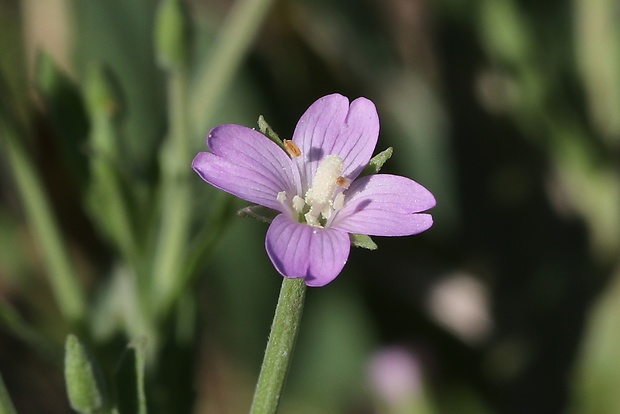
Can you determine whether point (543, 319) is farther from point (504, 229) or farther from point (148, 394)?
point (148, 394)

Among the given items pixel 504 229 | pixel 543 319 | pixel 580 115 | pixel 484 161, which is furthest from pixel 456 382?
pixel 580 115

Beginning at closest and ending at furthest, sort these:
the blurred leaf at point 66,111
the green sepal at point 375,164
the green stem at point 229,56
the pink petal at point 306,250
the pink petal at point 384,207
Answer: the pink petal at point 306,250, the pink petal at point 384,207, the green sepal at point 375,164, the blurred leaf at point 66,111, the green stem at point 229,56

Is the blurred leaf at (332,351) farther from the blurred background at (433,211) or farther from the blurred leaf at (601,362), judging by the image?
the blurred leaf at (601,362)

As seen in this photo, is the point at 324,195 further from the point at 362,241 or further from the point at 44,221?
the point at 44,221

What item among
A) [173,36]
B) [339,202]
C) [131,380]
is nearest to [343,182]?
[339,202]

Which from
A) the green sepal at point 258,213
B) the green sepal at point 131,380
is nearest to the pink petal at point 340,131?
the green sepal at point 258,213

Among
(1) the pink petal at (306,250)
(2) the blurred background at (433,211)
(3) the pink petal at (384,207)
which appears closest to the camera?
(1) the pink petal at (306,250)

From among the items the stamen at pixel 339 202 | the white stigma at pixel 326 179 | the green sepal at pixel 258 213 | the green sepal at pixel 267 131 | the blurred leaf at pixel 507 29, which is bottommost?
the green sepal at pixel 258 213

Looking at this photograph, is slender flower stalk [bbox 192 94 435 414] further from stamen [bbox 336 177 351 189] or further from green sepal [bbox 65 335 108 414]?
green sepal [bbox 65 335 108 414]
